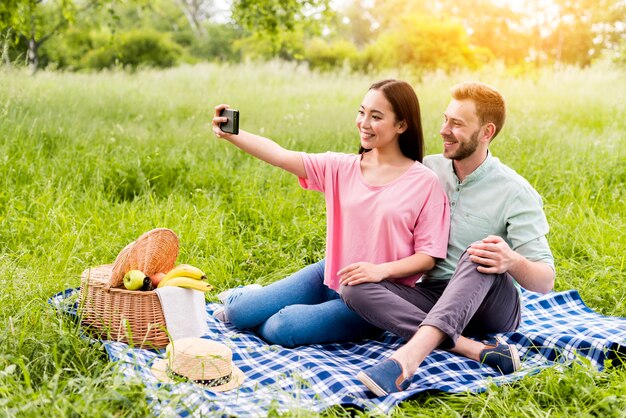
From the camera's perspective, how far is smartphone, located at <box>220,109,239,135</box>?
338 centimetres

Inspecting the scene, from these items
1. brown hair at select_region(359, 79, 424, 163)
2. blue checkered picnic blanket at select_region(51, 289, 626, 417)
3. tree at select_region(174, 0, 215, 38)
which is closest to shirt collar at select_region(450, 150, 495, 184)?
brown hair at select_region(359, 79, 424, 163)

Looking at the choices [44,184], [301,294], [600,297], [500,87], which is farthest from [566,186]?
[500,87]

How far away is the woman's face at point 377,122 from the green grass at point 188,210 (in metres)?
1.30

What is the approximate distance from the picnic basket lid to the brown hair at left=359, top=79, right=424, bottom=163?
137 cm

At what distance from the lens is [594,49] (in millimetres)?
34562

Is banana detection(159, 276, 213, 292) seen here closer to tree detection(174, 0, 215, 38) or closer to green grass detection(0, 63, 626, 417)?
green grass detection(0, 63, 626, 417)

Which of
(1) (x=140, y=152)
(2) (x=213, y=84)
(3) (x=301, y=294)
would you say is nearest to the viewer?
(3) (x=301, y=294)

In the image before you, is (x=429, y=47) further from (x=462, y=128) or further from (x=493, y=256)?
(x=493, y=256)

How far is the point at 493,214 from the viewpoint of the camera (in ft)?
11.6

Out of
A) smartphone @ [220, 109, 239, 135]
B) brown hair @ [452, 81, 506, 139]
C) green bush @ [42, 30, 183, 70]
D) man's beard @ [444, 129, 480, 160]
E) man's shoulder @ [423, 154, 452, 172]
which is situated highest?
brown hair @ [452, 81, 506, 139]

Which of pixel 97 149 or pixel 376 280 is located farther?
pixel 97 149

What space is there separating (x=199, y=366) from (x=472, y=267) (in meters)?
1.32

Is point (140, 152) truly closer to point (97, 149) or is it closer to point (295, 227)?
point (97, 149)

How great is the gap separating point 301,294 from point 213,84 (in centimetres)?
982
